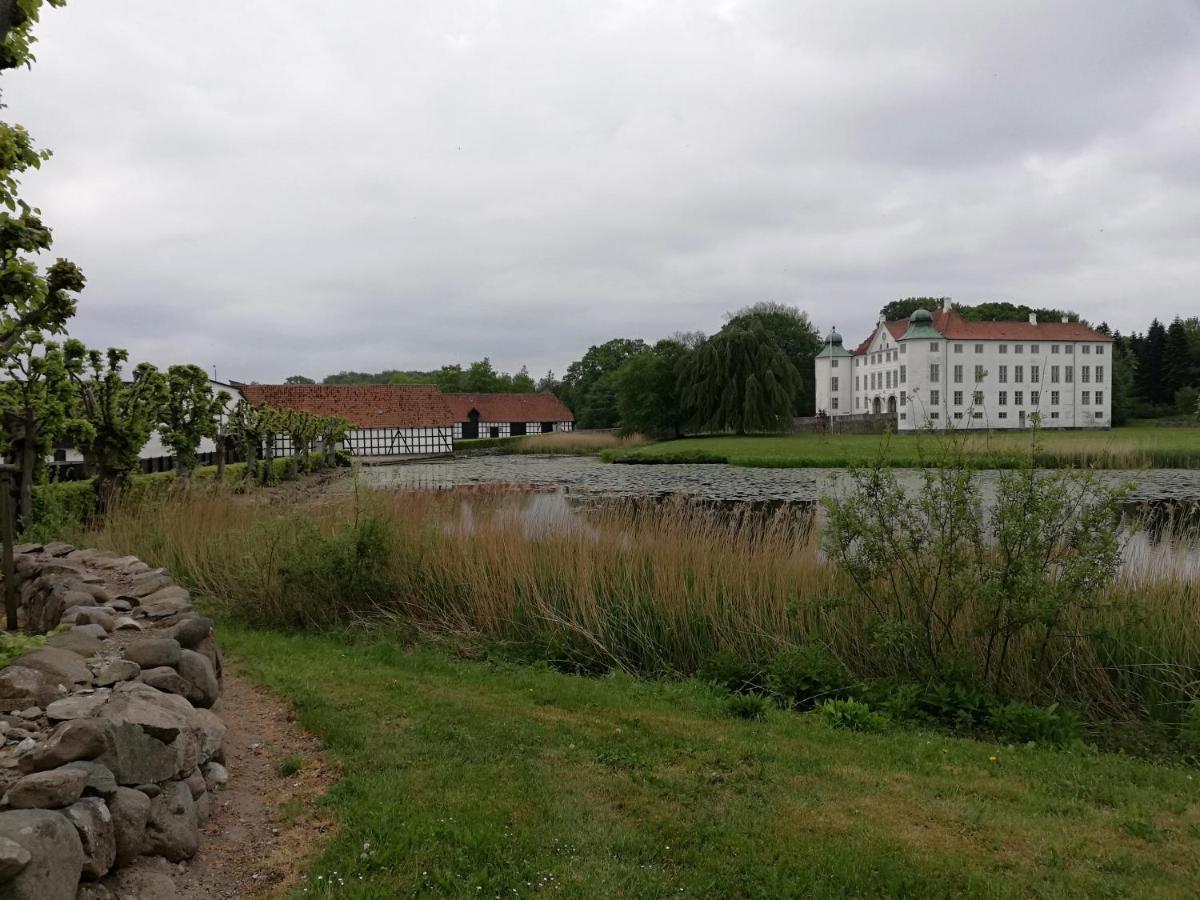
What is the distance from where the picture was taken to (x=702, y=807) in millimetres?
3479

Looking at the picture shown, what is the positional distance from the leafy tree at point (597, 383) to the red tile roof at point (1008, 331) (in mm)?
24205

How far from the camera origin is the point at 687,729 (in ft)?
15.0

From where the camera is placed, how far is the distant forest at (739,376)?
4472cm

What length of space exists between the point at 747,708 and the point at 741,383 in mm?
40405

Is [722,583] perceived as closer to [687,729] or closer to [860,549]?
[860,549]

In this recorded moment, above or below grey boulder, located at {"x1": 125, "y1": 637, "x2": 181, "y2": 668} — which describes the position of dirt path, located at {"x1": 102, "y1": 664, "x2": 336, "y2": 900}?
below

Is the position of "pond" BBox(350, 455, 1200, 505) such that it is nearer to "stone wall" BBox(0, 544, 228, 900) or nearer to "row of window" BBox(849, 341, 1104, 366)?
"stone wall" BBox(0, 544, 228, 900)

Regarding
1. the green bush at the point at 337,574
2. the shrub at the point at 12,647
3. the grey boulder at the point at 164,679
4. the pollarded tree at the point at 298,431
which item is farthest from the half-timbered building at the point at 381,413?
the shrub at the point at 12,647

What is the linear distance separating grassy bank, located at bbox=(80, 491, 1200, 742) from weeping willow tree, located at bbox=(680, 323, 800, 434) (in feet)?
118

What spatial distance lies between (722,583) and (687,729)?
2309 millimetres

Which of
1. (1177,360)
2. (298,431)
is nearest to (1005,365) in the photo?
(1177,360)

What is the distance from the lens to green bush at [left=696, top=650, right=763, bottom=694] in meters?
5.91

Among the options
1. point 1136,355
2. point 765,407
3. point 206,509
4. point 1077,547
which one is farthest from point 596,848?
point 1136,355

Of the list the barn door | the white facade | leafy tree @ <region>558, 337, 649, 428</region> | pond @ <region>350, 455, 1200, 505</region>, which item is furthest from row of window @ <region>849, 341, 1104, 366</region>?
pond @ <region>350, 455, 1200, 505</region>
